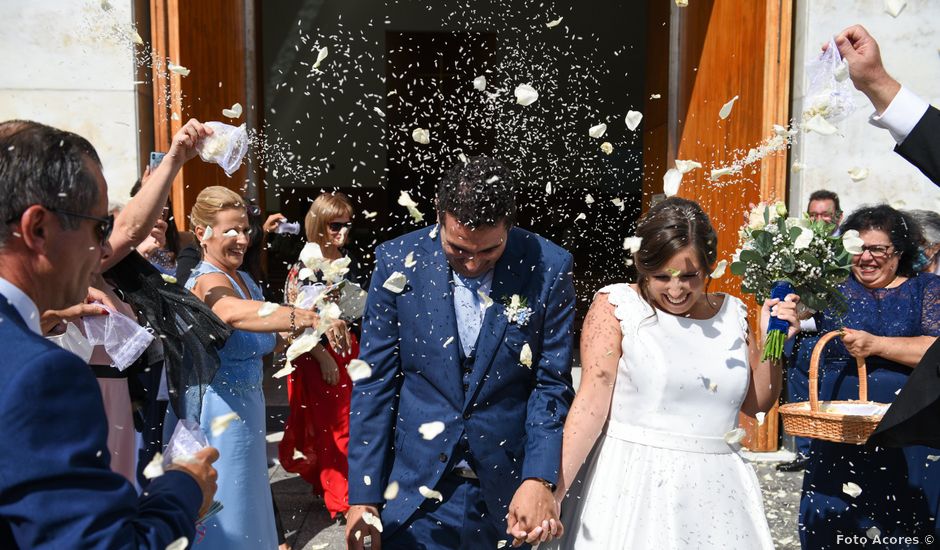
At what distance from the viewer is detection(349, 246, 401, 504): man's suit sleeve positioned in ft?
9.77

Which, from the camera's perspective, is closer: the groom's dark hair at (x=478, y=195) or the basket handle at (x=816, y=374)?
the groom's dark hair at (x=478, y=195)

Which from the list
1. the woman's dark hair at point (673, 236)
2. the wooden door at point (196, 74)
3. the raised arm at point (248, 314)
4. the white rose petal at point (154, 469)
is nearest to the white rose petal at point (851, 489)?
the woman's dark hair at point (673, 236)

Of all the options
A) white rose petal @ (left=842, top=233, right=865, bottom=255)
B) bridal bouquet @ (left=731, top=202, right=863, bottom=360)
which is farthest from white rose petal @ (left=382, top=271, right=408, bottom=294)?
white rose petal @ (left=842, top=233, right=865, bottom=255)

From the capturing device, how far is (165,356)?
3172 mm

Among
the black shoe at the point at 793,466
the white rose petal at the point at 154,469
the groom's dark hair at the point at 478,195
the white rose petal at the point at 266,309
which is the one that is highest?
the groom's dark hair at the point at 478,195

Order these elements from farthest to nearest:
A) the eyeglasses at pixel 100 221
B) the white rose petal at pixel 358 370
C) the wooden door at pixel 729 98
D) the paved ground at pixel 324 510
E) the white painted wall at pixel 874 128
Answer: the wooden door at pixel 729 98 → the white painted wall at pixel 874 128 → the paved ground at pixel 324 510 → the white rose petal at pixel 358 370 → the eyeglasses at pixel 100 221

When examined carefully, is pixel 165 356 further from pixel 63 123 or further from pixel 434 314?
pixel 63 123

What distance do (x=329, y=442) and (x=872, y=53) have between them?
4.10 m

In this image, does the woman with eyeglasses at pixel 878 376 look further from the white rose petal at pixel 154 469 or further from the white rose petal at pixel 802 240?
Result: the white rose petal at pixel 154 469

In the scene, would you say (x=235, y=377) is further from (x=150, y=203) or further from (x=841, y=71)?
(x=841, y=71)

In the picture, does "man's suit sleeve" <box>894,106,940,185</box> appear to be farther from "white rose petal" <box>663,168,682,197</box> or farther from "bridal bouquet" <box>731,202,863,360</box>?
"white rose petal" <box>663,168,682,197</box>

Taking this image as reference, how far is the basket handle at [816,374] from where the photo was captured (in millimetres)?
3697

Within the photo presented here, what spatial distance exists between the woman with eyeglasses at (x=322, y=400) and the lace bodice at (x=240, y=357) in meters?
1.49

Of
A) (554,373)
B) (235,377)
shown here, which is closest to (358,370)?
(554,373)
